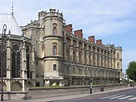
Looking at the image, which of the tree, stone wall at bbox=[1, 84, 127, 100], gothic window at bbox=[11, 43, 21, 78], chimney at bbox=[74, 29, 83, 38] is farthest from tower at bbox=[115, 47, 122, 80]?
gothic window at bbox=[11, 43, 21, 78]

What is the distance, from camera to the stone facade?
181 ft

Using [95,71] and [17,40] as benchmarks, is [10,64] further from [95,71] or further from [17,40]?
[95,71]

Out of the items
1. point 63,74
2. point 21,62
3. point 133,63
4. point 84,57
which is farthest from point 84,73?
→ point 133,63

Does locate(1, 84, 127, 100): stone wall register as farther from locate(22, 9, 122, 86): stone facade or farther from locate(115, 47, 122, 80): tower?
locate(115, 47, 122, 80): tower

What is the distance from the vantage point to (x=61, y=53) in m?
56.6

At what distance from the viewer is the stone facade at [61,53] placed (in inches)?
2175

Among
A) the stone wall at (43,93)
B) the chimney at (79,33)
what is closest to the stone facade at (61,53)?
the chimney at (79,33)

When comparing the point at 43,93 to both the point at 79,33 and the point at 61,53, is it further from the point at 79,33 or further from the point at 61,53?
the point at 79,33

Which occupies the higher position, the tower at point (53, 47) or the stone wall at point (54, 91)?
the tower at point (53, 47)

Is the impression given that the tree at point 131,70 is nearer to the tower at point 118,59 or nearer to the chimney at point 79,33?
the tower at point 118,59

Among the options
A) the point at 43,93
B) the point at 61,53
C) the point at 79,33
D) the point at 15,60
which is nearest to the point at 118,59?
the point at 79,33

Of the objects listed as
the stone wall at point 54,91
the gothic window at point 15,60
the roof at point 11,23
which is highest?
the roof at point 11,23

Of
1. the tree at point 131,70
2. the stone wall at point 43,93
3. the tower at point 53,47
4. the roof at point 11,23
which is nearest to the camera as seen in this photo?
the stone wall at point 43,93

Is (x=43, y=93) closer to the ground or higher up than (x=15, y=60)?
closer to the ground
